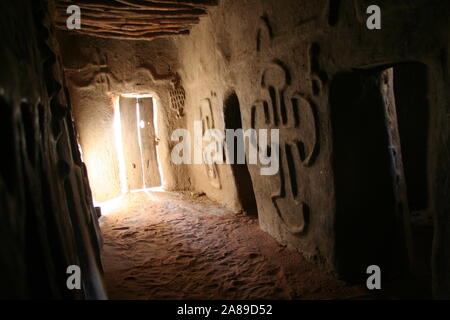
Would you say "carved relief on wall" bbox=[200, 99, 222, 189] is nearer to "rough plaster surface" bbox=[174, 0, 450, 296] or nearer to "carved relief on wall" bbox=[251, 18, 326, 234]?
"rough plaster surface" bbox=[174, 0, 450, 296]

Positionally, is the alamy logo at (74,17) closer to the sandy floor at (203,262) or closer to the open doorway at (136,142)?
the open doorway at (136,142)

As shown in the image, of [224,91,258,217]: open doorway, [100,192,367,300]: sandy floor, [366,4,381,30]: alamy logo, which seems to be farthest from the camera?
[224,91,258,217]: open doorway

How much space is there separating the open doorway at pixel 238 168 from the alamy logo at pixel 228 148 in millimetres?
70

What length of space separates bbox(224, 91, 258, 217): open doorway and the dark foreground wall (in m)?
2.96

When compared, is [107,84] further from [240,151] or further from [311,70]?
[311,70]

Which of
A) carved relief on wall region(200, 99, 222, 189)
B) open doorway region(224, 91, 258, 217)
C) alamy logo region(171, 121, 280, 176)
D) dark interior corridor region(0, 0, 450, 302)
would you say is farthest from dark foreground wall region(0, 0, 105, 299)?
carved relief on wall region(200, 99, 222, 189)

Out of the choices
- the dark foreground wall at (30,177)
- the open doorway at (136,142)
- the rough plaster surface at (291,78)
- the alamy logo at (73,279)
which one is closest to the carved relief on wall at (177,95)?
the rough plaster surface at (291,78)

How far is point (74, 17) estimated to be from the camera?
5.00 m

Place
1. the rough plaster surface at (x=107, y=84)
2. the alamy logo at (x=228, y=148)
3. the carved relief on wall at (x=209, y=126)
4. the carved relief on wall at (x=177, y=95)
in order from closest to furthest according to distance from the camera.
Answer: the alamy logo at (x=228, y=148) → the carved relief on wall at (x=209, y=126) → the rough plaster surface at (x=107, y=84) → the carved relief on wall at (x=177, y=95)

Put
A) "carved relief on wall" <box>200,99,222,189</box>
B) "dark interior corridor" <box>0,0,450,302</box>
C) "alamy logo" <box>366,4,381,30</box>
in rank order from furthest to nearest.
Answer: "carved relief on wall" <box>200,99,222,189</box>, "alamy logo" <box>366,4,381,30</box>, "dark interior corridor" <box>0,0,450,302</box>

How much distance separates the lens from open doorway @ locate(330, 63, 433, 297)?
3039mm

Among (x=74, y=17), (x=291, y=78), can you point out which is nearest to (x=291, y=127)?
(x=291, y=78)

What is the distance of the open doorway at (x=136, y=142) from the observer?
7.97 meters
